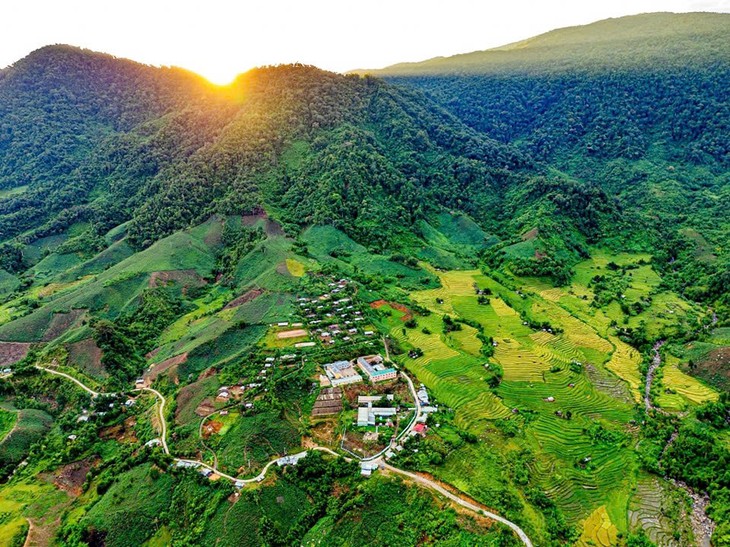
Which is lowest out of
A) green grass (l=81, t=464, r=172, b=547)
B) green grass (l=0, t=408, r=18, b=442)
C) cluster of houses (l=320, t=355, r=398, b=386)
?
green grass (l=81, t=464, r=172, b=547)

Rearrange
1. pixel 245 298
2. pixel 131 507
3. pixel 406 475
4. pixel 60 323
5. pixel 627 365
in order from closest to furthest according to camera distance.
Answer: pixel 131 507
pixel 406 475
pixel 627 365
pixel 60 323
pixel 245 298

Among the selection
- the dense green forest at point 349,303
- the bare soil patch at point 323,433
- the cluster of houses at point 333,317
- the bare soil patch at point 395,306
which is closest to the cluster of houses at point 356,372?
the dense green forest at point 349,303

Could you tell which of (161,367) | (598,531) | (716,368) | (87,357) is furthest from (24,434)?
(716,368)

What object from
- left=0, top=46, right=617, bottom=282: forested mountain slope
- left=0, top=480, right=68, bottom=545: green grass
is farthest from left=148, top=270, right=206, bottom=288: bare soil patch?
left=0, top=480, right=68, bottom=545: green grass

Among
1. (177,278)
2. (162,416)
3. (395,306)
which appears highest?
(177,278)

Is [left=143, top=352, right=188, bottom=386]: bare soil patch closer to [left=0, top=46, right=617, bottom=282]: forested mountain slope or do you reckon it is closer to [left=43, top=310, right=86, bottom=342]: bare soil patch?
[left=43, top=310, right=86, bottom=342]: bare soil patch

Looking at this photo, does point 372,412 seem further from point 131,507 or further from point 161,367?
point 161,367
